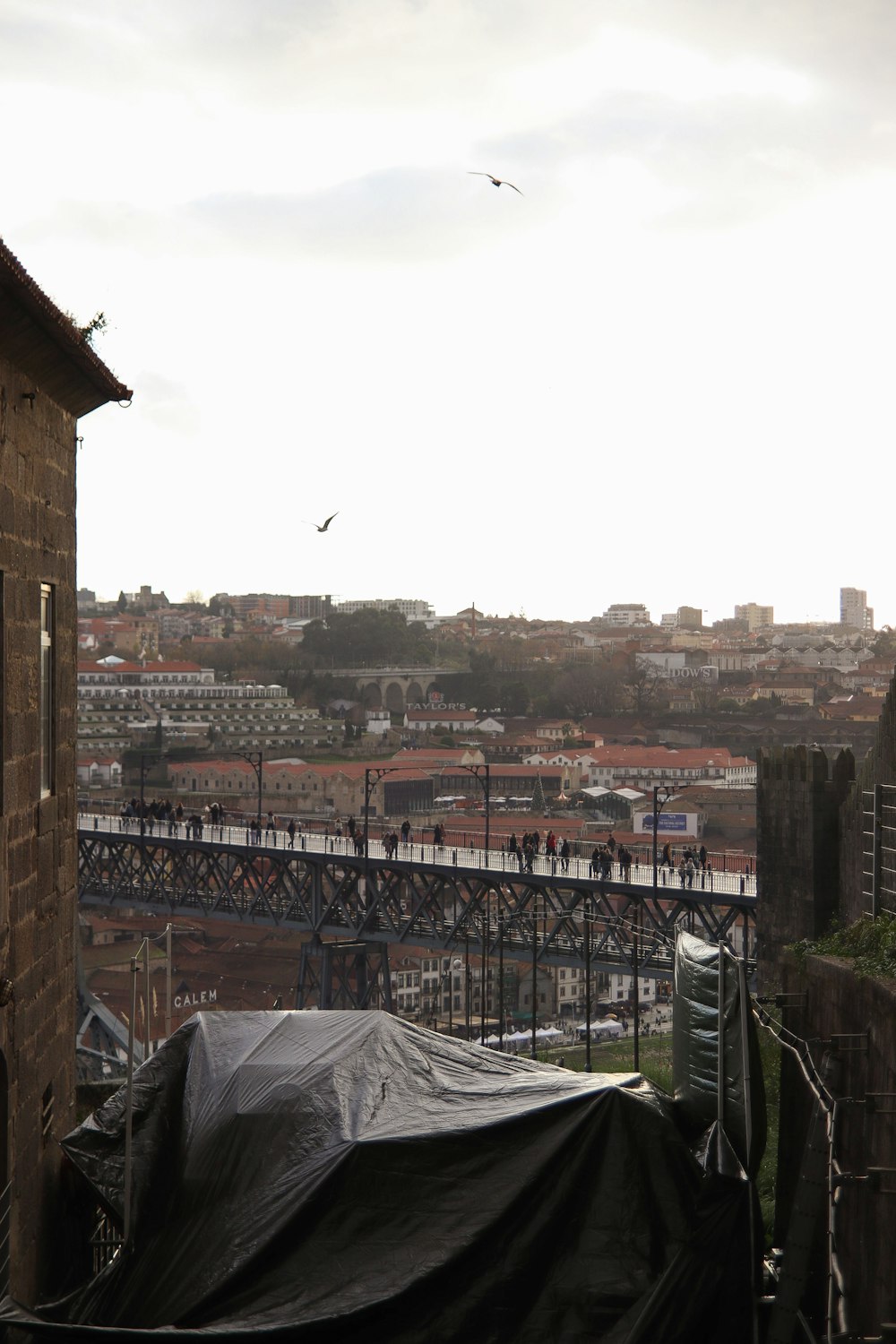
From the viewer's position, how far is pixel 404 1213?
236 inches

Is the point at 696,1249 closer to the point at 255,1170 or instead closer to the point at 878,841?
the point at 255,1170

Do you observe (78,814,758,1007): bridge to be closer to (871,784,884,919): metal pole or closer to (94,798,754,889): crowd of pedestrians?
(94,798,754,889): crowd of pedestrians

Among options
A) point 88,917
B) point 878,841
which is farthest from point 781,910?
point 88,917

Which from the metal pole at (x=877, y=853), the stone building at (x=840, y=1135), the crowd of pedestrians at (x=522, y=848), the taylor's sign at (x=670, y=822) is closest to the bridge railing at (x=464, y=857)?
the crowd of pedestrians at (x=522, y=848)

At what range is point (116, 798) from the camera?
8712cm

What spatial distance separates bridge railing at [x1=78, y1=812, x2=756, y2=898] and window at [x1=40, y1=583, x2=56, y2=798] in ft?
85.1

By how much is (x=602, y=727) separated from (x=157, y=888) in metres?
63.4

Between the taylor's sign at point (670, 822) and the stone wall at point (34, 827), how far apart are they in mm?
63578

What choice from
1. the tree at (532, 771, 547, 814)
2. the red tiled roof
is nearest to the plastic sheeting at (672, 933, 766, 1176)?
the red tiled roof

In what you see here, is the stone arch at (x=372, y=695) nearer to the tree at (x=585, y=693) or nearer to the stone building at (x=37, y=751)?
the tree at (x=585, y=693)

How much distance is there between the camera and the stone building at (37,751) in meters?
6.68

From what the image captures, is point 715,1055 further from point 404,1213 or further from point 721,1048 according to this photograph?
point 404,1213

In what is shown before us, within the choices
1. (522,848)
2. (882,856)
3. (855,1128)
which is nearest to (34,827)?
(855,1128)

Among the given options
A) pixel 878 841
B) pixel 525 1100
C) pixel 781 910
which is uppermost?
pixel 878 841
